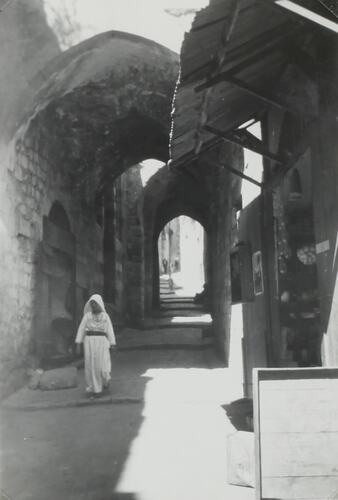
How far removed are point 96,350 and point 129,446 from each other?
9.18 feet

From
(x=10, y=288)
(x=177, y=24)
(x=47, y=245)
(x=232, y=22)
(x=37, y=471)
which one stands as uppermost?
(x=177, y=24)

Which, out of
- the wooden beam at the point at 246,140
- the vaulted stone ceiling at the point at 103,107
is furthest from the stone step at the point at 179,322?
the wooden beam at the point at 246,140

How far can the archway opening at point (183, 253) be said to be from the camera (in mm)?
31967

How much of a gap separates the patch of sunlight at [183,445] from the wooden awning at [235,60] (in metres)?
2.40

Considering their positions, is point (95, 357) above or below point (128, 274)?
below

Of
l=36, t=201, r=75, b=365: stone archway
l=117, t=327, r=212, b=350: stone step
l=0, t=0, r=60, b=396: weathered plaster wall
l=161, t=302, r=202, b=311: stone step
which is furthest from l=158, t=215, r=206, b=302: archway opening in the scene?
l=0, t=0, r=60, b=396: weathered plaster wall

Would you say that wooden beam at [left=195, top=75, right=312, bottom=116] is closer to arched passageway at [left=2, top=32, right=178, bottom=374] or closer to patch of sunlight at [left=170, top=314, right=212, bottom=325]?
arched passageway at [left=2, top=32, right=178, bottom=374]

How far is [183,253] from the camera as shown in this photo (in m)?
35.9

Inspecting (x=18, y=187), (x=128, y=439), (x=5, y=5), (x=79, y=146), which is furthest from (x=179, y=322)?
(x=5, y=5)

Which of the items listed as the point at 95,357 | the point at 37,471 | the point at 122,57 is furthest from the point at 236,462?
the point at 122,57

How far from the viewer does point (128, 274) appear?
14492 mm

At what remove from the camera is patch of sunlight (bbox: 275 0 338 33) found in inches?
102

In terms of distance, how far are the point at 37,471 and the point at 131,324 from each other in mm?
10026

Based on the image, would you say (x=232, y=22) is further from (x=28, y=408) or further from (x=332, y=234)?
(x=28, y=408)
